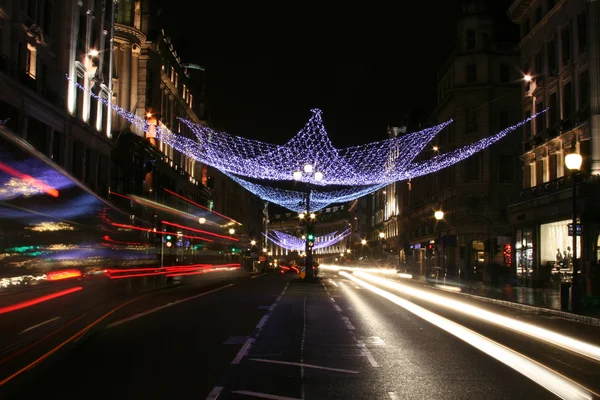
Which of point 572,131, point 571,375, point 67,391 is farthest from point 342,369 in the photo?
point 572,131

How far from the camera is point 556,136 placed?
132ft

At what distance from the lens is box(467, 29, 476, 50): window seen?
2564 inches

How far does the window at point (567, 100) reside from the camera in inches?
1529

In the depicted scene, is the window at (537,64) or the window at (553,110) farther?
the window at (537,64)

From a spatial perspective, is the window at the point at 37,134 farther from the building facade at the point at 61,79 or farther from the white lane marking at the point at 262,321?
the white lane marking at the point at 262,321

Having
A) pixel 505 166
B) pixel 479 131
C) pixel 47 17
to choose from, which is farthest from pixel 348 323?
pixel 479 131

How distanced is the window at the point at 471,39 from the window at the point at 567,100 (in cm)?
2685

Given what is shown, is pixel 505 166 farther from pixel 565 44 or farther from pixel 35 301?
pixel 35 301

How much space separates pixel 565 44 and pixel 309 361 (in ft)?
113

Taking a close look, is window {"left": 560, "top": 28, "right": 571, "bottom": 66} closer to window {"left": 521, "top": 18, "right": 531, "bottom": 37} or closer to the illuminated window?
window {"left": 521, "top": 18, "right": 531, "bottom": 37}

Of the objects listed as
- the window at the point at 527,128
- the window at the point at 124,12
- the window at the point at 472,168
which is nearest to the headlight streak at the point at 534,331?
the window at the point at 527,128

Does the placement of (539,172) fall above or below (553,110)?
below

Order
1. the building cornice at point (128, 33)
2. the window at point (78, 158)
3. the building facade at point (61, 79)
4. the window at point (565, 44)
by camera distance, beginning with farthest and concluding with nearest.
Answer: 1. the building cornice at point (128, 33)
2. the window at point (78, 158)
3. the window at point (565, 44)
4. the building facade at point (61, 79)

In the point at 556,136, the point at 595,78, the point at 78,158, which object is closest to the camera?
the point at 595,78
